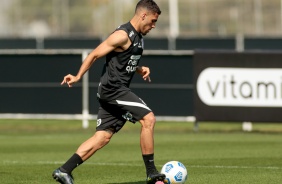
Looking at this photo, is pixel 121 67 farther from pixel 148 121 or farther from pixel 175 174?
pixel 175 174

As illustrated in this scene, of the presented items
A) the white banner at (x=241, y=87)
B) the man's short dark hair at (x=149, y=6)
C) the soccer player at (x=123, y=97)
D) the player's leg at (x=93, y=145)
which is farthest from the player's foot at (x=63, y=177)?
the white banner at (x=241, y=87)

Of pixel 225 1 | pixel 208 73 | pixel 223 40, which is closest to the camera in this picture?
pixel 208 73

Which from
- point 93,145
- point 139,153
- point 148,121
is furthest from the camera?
point 139,153

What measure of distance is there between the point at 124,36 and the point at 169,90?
11341 millimetres

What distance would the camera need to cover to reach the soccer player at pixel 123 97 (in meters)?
10.8

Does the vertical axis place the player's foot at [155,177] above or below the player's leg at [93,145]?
below

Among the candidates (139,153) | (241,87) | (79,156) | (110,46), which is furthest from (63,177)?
(241,87)

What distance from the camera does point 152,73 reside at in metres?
22.2

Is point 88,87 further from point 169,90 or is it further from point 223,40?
point 223,40

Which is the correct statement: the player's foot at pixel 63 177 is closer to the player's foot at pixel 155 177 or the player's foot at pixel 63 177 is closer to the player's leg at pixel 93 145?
the player's leg at pixel 93 145

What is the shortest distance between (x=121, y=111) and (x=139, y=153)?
469 cm

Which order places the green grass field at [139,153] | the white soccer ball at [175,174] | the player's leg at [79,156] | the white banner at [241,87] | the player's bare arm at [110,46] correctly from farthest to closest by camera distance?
the white banner at [241,87], the green grass field at [139,153], the white soccer ball at [175,174], the player's leg at [79,156], the player's bare arm at [110,46]

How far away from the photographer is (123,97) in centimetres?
1095

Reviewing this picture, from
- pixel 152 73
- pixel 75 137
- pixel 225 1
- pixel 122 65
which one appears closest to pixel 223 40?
pixel 225 1
